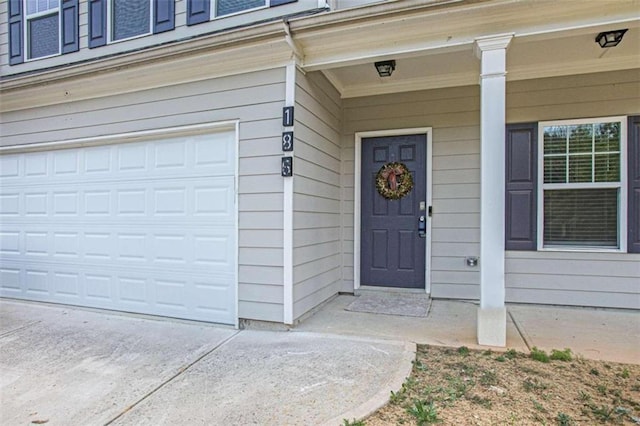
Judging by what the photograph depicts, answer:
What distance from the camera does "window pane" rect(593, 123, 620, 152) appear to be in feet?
13.0

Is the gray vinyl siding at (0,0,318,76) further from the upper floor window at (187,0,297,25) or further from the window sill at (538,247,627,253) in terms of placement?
the window sill at (538,247,627,253)

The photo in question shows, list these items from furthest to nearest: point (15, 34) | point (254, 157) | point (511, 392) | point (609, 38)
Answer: point (15, 34) → point (254, 157) → point (609, 38) → point (511, 392)

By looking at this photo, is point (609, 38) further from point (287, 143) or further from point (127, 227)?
point (127, 227)

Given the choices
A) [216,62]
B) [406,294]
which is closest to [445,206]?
[406,294]

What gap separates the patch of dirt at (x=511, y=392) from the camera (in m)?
2.02

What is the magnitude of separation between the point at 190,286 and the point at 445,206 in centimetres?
309

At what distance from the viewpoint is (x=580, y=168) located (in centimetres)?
407

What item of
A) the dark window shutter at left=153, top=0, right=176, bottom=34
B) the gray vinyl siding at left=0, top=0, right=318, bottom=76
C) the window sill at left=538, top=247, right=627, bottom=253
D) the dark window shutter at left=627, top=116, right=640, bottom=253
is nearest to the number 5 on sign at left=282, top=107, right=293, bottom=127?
the gray vinyl siding at left=0, top=0, right=318, bottom=76

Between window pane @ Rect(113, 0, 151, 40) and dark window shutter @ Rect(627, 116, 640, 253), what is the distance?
18.3ft

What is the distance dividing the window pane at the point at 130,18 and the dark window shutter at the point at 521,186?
14.8 ft

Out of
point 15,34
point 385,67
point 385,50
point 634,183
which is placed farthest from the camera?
point 15,34

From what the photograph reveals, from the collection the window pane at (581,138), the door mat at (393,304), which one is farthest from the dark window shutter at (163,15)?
the window pane at (581,138)

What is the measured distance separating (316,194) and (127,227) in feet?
7.26

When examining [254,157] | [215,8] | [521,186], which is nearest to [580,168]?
[521,186]
